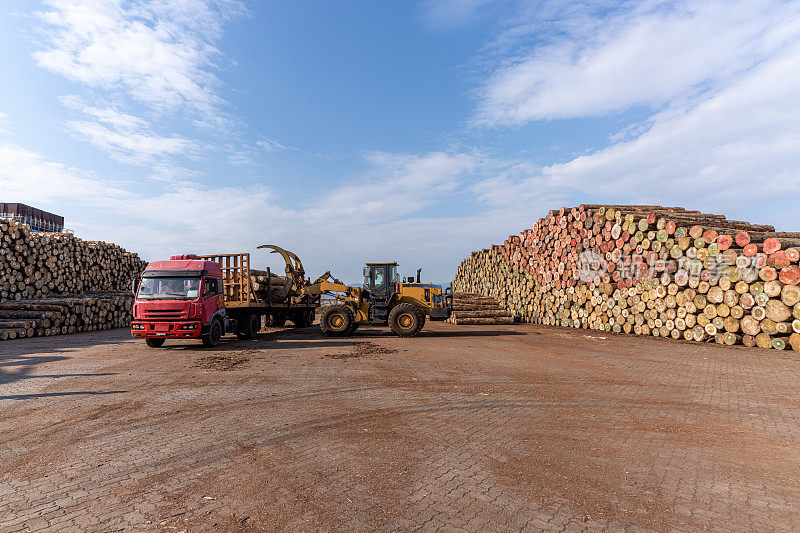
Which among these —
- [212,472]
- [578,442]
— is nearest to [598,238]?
[578,442]

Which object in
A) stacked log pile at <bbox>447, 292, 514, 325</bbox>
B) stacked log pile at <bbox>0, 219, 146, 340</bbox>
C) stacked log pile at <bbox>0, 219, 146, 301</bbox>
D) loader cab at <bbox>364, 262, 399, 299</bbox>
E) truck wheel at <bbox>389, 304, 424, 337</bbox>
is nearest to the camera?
truck wheel at <bbox>389, 304, 424, 337</bbox>

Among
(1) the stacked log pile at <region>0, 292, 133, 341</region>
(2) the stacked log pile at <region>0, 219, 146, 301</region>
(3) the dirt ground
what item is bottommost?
(3) the dirt ground

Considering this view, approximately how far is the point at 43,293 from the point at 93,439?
1809 centimetres

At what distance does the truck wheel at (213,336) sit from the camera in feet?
41.1

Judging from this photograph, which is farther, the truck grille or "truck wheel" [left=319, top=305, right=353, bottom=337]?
"truck wheel" [left=319, top=305, right=353, bottom=337]

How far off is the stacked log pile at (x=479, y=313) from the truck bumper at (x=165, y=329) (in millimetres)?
12077

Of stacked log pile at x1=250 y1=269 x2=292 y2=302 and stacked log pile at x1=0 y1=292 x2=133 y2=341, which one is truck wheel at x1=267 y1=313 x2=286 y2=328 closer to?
stacked log pile at x1=250 y1=269 x2=292 y2=302

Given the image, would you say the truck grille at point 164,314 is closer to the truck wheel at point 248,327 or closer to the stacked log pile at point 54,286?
the truck wheel at point 248,327

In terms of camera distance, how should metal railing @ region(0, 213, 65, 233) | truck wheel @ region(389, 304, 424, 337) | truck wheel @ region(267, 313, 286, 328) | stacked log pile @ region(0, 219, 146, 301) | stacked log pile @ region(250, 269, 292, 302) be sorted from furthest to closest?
metal railing @ region(0, 213, 65, 233) → truck wheel @ region(267, 313, 286, 328) → stacked log pile @ region(0, 219, 146, 301) → stacked log pile @ region(250, 269, 292, 302) → truck wheel @ region(389, 304, 424, 337)

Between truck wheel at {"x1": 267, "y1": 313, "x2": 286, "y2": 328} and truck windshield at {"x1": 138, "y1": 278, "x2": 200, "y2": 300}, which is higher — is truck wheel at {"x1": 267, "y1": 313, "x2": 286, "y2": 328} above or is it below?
below

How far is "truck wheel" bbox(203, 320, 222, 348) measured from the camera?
12516 mm

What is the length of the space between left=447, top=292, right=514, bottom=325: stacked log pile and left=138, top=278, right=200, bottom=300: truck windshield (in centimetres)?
1205

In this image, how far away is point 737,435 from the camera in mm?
5051

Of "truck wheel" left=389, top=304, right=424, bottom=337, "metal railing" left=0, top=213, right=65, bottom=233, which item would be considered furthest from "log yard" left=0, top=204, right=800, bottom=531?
"metal railing" left=0, top=213, right=65, bottom=233
